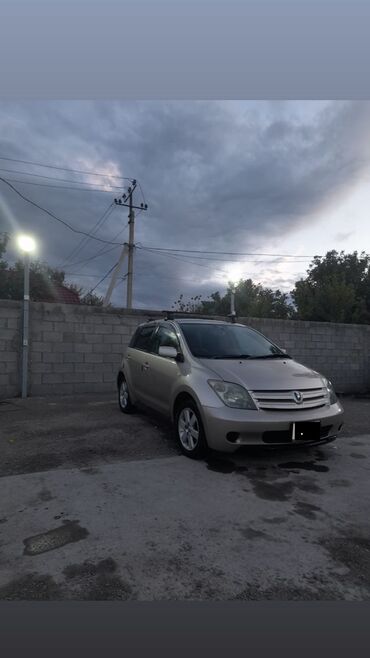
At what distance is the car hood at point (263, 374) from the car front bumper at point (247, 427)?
280mm

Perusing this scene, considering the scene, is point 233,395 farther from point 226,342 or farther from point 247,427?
point 226,342

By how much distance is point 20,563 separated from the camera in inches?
94.5

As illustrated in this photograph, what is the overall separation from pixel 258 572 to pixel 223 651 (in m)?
0.54

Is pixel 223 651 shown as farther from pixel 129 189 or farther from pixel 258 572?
pixel 129 189

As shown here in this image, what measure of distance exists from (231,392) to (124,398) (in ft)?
10.2

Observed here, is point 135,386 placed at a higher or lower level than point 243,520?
higher

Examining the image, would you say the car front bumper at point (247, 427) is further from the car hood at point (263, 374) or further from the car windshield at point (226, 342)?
the car windshield at point (226, 342)

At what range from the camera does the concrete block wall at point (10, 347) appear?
25.5ft

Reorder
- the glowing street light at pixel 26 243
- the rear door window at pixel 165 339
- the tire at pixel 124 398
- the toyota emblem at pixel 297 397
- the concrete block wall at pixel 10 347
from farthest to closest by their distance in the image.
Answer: the glowing street light at pixel 26 243 < the concrete block wall at pixel 10 347 < the tire at pixel 124 398 < the rear door window at pixel 165 339 < the toyota emblem at pixel 297 397

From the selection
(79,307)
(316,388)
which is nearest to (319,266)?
(79,307)

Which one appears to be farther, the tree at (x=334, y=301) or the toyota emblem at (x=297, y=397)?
the tree at (x=334, y=301)

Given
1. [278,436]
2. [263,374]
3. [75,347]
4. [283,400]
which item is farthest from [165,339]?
[75,347]

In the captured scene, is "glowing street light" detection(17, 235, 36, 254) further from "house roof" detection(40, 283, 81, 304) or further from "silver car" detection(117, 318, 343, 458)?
"house roof" detection(40, 283, 81, 304)

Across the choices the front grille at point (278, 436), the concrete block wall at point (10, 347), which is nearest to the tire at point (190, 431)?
the front grille at point (278, 436)
